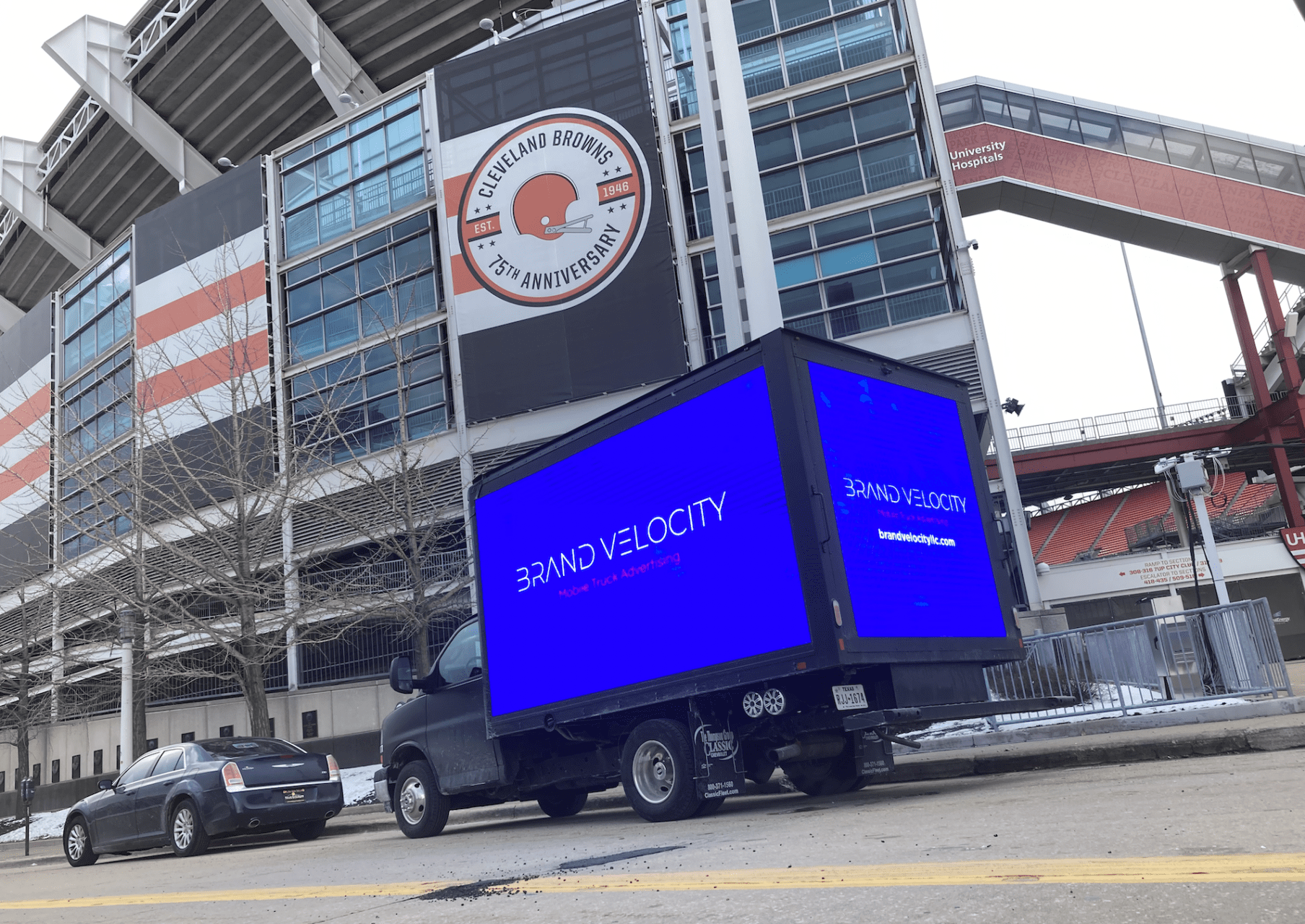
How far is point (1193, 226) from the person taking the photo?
36344 mm

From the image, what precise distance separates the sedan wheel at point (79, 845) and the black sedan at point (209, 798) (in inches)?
0.8

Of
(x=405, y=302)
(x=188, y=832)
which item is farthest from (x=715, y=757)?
(x=405, y=302)

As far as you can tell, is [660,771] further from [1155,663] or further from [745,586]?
[1155,663]

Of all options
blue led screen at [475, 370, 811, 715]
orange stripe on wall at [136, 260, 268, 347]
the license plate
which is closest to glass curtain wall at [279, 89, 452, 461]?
orange stripe on wall at [136, 260, 268, 347]

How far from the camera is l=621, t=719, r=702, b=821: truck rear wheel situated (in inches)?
319

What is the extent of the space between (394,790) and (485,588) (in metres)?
2.74

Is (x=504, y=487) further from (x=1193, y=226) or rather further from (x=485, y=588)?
(x=1193, y=226)

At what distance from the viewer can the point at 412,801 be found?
1088 cm

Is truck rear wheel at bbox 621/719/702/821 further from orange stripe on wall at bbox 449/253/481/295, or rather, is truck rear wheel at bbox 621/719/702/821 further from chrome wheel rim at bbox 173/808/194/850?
orange stripe on wall at bbox 449/253/481/295

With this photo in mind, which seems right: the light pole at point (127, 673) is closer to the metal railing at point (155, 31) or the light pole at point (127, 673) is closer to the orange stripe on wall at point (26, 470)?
the orange stripe on wall at point (26, 470)

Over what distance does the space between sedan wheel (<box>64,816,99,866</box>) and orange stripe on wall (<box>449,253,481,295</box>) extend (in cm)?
1599

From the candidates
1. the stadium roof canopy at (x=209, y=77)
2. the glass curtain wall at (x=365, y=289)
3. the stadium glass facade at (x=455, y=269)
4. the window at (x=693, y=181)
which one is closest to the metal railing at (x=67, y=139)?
the stadium roof canopy at (x=209, y=77)

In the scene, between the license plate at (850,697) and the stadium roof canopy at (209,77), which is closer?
the license plate at (850,697)

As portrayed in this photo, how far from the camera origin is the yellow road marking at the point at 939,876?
368 centimetres
